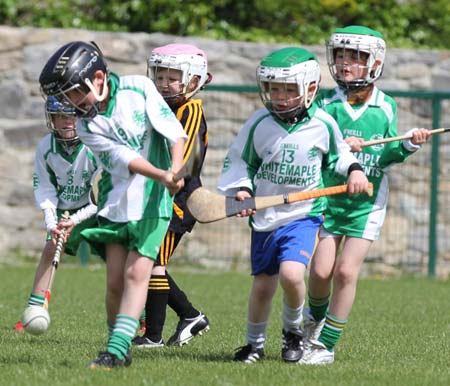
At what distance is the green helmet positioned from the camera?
5766mm

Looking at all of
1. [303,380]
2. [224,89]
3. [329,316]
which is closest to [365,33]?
[329,316]

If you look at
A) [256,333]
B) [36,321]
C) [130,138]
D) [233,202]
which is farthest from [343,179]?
[36,321]

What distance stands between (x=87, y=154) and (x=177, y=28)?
7966 millimetres

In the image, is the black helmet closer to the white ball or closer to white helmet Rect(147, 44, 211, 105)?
the white ball

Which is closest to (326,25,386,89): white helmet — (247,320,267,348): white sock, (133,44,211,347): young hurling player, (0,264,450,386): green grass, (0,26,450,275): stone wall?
(133,44,211,347): young hurling player

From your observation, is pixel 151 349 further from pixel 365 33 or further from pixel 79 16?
pixel 79 16

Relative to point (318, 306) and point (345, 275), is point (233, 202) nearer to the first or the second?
point (345, 275)

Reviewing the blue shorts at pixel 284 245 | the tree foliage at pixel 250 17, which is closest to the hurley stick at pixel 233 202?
the blue shorts at pixel 284 245

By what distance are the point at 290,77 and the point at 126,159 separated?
964 millimetres

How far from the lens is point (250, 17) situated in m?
15.2

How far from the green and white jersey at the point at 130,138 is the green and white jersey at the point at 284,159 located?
50 cm

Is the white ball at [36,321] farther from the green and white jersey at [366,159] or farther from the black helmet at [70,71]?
the green and white jersey at [366,159]

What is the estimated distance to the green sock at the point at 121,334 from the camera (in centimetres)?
543

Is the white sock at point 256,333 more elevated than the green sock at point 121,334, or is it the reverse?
the green sock at point 121,334
